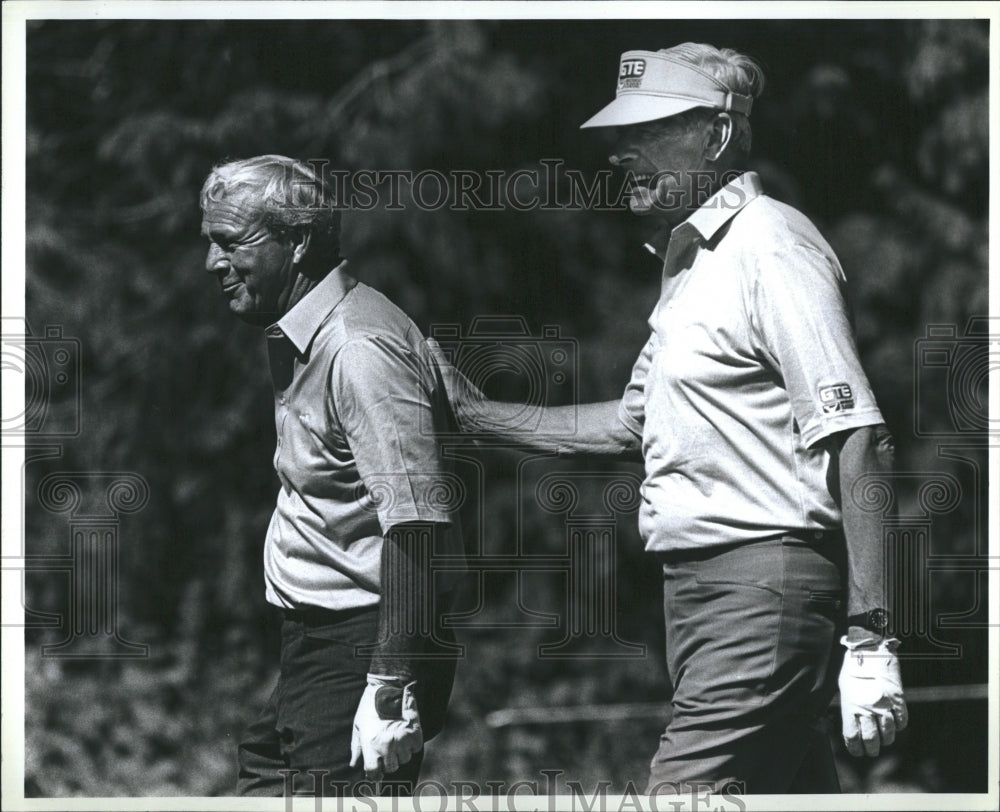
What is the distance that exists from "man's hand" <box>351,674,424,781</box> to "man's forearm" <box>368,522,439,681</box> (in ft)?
0.10

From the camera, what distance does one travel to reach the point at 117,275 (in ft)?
15.9

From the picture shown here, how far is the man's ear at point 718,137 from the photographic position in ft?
13.2

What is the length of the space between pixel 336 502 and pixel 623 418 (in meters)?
0.69

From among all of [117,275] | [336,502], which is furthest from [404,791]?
[117,275]

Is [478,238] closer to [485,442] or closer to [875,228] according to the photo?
[485,442]

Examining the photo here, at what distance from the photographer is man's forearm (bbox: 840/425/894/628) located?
3702 millimetres

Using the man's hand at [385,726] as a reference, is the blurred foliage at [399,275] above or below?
above

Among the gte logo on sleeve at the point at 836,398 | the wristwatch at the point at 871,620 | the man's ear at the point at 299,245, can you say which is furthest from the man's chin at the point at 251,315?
the wristwatch at the point at 871,620

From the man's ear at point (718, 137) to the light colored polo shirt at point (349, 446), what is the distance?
30.7 inches

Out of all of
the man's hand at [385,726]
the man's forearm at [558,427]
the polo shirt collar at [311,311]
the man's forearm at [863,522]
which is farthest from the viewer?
the man's forearm at [558,427]

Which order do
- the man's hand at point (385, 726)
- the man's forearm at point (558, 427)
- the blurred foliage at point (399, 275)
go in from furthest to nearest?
the blurred foliage at point (399, 275)
the man's forearm at point (558, 427)
the man's hand at point (385, 726)

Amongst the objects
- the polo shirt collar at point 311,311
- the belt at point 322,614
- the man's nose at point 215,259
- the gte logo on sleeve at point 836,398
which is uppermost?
the man's nose at point 215,259

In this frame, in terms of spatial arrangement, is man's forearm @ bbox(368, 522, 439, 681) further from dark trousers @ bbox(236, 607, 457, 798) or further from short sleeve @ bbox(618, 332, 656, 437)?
short sleeve @ bbox(618, 332, 656, 437)

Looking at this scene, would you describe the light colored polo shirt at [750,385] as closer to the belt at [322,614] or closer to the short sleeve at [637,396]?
the short sleeve at [637,396]
